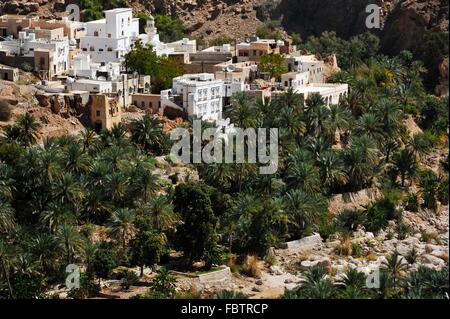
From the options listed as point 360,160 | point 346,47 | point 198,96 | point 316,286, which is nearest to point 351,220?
point 360,160

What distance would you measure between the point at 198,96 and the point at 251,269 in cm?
1230

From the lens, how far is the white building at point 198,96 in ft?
220

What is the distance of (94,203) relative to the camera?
193ft

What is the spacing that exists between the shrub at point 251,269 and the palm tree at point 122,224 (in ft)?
14.1

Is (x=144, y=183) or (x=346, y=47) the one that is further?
(x=346, y=47)

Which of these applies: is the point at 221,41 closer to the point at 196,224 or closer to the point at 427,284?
the point at 196,224

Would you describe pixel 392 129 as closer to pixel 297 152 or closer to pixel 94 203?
pixel 297 152

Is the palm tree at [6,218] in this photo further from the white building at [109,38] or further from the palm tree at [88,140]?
the white building at [109,38]

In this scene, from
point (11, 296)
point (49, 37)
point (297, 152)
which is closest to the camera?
point (11, 296)

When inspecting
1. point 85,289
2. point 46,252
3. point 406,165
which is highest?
point 406,165

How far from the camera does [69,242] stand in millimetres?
55406

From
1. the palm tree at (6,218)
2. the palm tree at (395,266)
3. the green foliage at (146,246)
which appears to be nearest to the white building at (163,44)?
the palm tree at (6,218)
